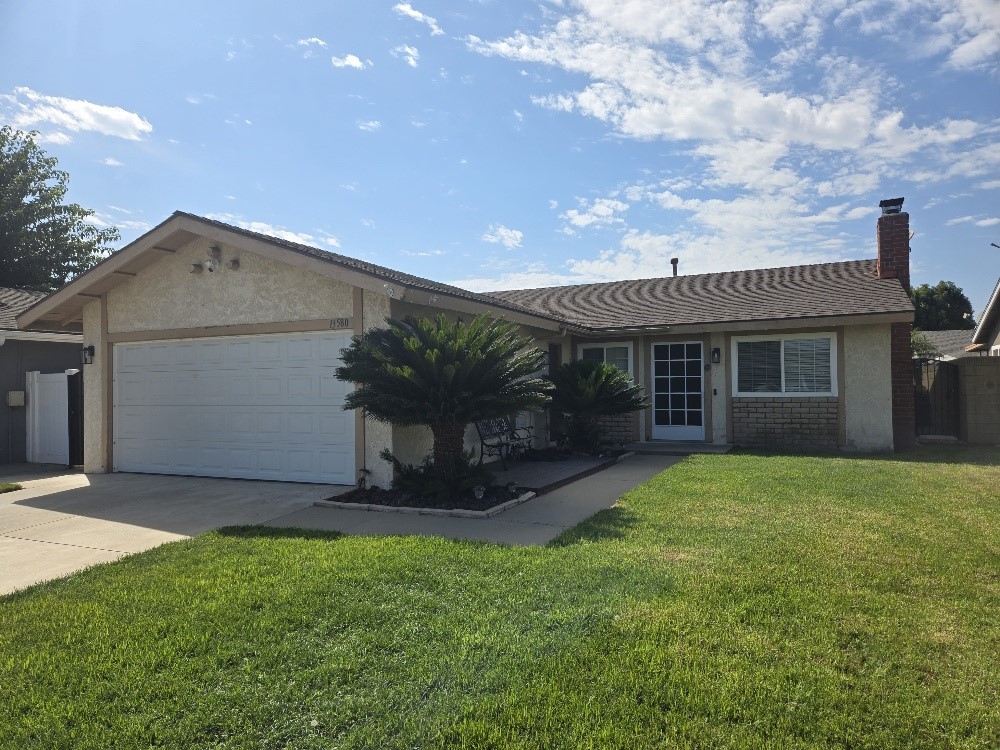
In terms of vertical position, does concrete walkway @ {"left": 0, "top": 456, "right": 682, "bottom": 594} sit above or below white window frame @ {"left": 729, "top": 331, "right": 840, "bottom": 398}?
below

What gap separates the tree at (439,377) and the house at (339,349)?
76 cm

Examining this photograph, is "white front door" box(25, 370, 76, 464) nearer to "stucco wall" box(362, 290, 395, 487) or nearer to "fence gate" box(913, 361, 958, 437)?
"stucco wall" box(362, 290, 395, 487)

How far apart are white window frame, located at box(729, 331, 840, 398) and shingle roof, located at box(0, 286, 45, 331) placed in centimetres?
1408

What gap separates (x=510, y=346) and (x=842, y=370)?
8442 millimetres

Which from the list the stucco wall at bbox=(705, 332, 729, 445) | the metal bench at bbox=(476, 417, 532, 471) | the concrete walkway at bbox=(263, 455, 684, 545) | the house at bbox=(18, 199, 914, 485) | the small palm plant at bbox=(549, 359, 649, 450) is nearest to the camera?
the concrete walkway at bbox=(263, 455, 684, 545)

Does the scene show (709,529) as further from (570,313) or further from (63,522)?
(570,313)

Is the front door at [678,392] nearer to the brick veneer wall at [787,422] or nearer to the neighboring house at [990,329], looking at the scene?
the brick veneer wall at [787,422]

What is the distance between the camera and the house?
9.37m

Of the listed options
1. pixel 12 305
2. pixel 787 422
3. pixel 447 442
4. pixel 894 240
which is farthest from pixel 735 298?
pixel 12 305

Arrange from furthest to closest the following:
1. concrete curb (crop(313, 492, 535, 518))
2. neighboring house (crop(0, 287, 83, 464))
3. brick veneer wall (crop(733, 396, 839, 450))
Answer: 1. brick veneer wall (crop(733, 396, 839, 450))
2. neighboring house (crop(0, 287, 83, 464))
3. concrete curb (crop(313, 492, 535, 518))

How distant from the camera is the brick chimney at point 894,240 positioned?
1440 centimetres

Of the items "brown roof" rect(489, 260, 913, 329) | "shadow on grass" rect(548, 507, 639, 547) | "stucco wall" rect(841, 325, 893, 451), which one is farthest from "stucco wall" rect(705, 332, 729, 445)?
"shadow on grass" rect(548, 507, 639, 547)

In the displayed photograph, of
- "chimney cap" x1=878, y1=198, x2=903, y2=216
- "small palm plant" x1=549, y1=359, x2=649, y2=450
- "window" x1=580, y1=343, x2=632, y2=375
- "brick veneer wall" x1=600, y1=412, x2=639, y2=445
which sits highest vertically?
"chimney cap" x1=878, y1=198, x2=903, y2=216

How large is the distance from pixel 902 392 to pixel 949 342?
17.7m
